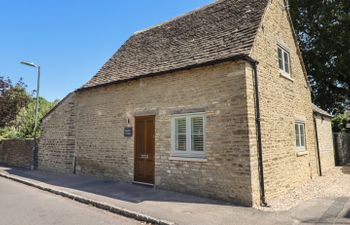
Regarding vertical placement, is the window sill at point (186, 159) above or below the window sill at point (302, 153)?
below

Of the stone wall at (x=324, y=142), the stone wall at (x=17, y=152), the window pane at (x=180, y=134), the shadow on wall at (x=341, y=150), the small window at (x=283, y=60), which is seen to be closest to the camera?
the window pane at (x=180, y=134)

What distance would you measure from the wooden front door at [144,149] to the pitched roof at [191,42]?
76.7 inches

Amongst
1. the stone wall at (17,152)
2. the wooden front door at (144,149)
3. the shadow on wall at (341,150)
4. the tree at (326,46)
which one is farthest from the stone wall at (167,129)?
the tree at (326,46)

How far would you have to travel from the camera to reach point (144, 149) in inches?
398

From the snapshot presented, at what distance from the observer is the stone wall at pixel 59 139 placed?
1298cm

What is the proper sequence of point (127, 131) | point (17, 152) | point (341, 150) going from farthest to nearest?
point (341, 150) → point (17, 152) → point (127, 131)

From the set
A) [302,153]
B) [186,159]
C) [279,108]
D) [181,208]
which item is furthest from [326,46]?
[181,208]

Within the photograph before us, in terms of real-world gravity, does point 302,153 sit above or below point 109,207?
above

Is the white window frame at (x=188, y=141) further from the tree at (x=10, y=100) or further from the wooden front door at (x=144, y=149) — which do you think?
the tree at (x=10, y=100)

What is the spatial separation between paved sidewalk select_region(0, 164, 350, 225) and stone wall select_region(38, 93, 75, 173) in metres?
3.28

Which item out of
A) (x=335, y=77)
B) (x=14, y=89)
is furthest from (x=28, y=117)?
(x=335, y=77)

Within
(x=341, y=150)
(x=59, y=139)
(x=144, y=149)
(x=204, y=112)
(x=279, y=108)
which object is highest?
(x=279, y=108)

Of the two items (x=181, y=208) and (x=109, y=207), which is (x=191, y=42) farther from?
(x=109, y=207)

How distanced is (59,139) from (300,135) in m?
12.1
